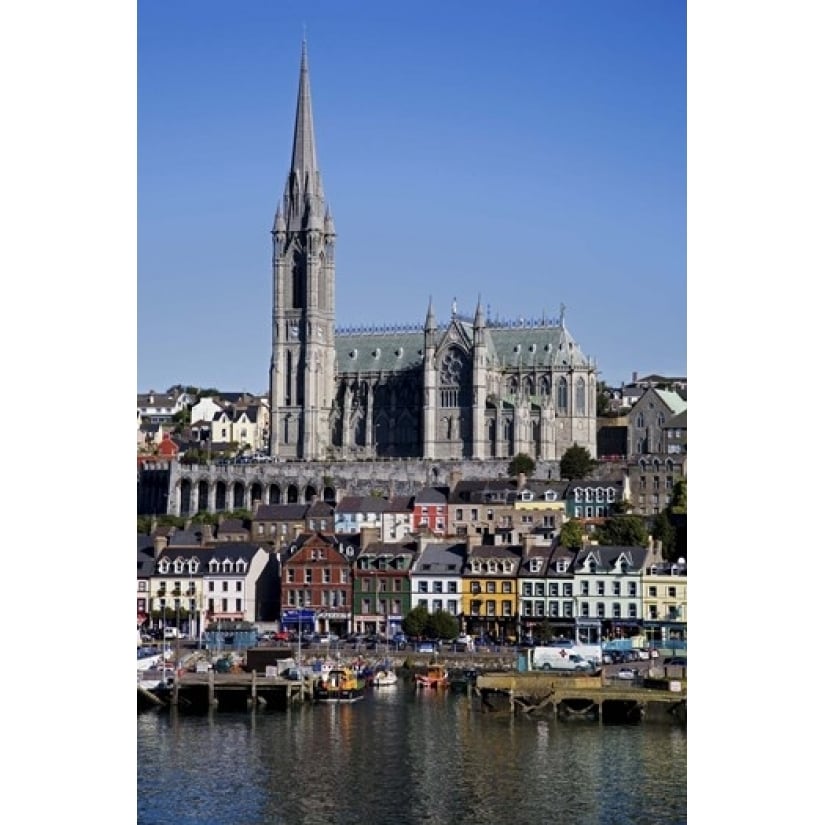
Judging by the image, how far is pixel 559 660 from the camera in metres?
16.6

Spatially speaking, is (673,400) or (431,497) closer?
(431,497)

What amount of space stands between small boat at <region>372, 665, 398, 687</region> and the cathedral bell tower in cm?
1897

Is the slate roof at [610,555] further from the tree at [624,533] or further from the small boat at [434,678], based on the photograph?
the small boat at [434,678]

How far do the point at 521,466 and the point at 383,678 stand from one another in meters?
14.7

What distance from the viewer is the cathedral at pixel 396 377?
3525 centimetres

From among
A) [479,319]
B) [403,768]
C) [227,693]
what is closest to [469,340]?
[479,319]

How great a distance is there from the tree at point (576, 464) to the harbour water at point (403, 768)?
1559cm

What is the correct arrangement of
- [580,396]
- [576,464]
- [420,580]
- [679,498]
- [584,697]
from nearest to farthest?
[584,697] < [420,580] < [679,498] < [576,464] < [580,396]

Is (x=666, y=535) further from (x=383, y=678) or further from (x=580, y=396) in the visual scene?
(x=580, y=396)

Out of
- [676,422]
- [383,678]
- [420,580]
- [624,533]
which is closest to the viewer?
[383,678]

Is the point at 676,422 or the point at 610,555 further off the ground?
the point at 676,422

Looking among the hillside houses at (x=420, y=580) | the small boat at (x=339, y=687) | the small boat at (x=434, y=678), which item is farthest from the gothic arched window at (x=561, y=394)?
the small boat at (x=339, y=687)
